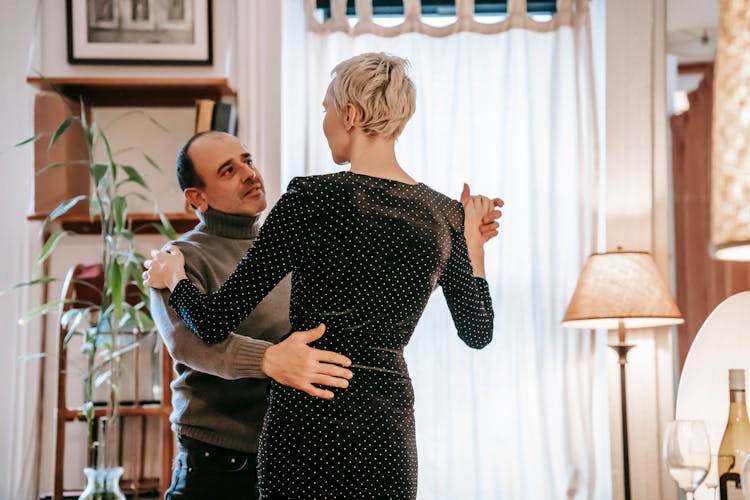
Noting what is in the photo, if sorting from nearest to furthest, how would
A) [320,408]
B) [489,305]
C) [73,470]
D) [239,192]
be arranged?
[320,408], [489,305], [239,192], [73,470]

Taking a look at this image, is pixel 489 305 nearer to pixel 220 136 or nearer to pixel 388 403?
pixel 388 403

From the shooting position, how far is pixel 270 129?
11.2 ft

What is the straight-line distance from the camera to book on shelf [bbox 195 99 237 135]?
10.5ft

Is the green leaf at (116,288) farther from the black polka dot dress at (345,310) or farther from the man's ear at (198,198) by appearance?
the black polka dot dress at (345,310)

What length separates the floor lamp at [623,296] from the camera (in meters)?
3.00

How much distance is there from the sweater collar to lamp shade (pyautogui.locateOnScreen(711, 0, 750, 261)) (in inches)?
58.8

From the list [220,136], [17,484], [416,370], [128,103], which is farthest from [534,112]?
[17,484]

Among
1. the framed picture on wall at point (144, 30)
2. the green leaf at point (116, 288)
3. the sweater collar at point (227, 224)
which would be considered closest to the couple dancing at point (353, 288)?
the sweater collar at point (227, 224)

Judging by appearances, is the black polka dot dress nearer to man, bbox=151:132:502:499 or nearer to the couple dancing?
the couple dancing

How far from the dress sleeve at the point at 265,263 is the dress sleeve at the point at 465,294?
11.1 inches

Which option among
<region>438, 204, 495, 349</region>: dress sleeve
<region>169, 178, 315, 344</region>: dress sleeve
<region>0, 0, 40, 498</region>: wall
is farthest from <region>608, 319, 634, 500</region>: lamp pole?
<region>0, 0, 40, 498</region>: wall

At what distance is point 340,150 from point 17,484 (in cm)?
239

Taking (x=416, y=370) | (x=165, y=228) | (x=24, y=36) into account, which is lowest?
(x=416, y=370)

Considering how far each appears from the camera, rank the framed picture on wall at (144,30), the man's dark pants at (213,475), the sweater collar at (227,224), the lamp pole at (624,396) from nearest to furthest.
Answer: the man's dark pants at (213,475), the sweater collar at (227,224), the lamp pole at (624,396), the framed picture on wall at (144,30)
